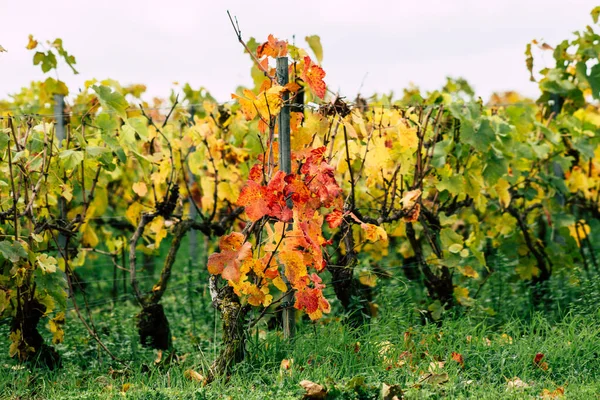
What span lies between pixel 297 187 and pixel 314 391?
0.92 meters

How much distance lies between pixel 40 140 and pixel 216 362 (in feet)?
→ 5.57

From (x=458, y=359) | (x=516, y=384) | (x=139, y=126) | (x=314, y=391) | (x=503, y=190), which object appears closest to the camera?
(x=314, y=391)

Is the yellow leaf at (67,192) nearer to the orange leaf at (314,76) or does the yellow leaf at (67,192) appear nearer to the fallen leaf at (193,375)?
the fallen leaf at (193,375)

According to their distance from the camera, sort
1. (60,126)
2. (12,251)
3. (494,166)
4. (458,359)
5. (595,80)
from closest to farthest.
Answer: (458,359) < (12,251) < (494,166) < (60,126) < (595,80)

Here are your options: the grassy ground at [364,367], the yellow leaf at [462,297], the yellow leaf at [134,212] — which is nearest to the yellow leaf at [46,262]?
the grassy ground at [364,367]

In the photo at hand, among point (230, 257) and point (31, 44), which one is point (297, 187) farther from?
point (31, 44)

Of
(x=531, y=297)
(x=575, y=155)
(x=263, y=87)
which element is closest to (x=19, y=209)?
(x=263, y=87)

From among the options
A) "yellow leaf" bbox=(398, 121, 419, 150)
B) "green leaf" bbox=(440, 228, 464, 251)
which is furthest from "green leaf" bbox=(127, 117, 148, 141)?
Answer: "green leaf" bbox=(440, 228, 464, 251)

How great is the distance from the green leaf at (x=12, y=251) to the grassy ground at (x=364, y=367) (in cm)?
65

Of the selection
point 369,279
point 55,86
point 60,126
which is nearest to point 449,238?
point 369,279

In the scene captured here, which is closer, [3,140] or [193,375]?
[193,375]

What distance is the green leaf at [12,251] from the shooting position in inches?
162

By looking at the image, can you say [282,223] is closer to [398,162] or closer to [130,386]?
[130,386]

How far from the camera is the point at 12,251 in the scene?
4.16 meters
